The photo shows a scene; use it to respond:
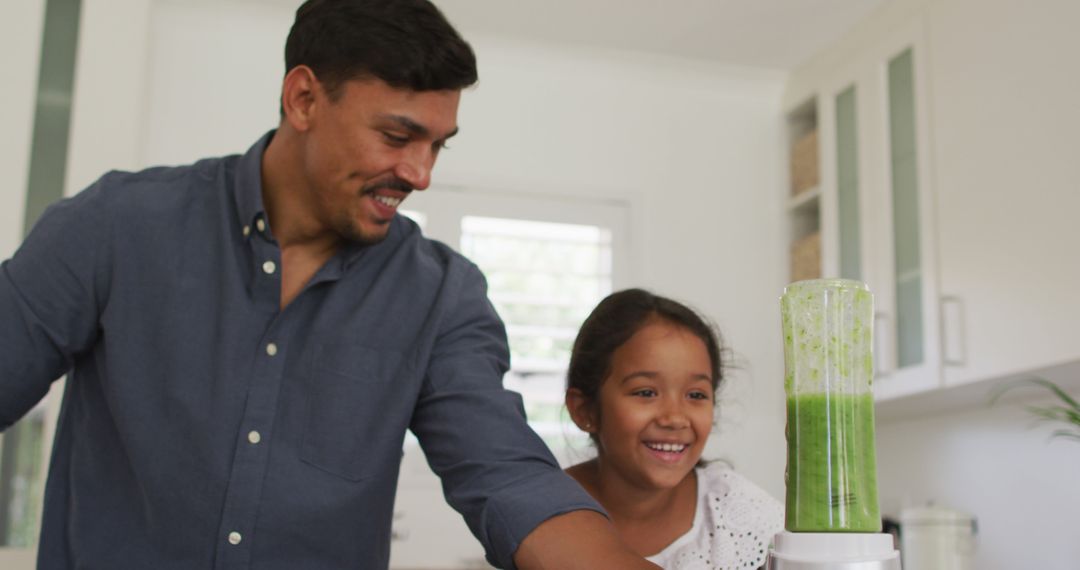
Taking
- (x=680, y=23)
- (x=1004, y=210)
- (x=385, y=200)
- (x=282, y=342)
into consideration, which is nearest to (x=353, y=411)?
(x=282, y=342)

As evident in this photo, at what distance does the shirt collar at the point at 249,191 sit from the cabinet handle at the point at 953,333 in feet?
6.23

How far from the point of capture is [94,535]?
3.91ft

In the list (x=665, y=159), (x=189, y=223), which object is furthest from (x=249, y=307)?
(x=665, y=159)

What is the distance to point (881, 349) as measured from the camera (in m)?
3.04

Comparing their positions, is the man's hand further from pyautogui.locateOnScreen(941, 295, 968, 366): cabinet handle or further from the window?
the window

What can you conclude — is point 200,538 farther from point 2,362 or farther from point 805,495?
point 805,495

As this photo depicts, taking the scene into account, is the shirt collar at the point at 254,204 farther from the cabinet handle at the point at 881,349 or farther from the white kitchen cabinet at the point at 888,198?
the cabinet handle at the point at 881,349

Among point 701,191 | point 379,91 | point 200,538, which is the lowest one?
point 200,538

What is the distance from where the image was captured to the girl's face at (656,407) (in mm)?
1582

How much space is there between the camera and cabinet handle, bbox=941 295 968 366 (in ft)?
8.93

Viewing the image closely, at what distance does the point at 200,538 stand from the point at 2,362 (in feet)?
0.87

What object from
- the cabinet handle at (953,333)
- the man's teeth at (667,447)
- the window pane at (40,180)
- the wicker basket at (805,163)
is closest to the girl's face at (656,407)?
the man's teeth at (667,447)

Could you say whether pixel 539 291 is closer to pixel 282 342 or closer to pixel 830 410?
pixel 282 342

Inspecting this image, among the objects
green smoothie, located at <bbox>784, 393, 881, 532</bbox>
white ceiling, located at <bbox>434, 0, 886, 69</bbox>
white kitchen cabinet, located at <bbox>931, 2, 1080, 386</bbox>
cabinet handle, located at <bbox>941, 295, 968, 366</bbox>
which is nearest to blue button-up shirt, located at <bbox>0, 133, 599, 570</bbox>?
green smoothie, located at <bbox>784, 393, 881, 532</bbox>
